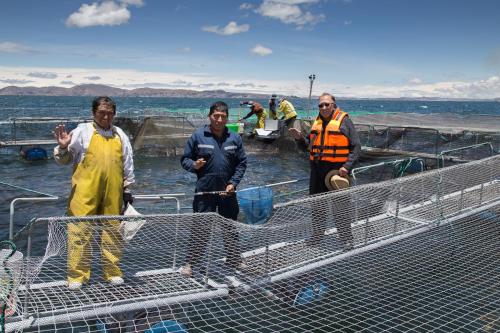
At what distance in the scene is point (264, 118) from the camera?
20578mm

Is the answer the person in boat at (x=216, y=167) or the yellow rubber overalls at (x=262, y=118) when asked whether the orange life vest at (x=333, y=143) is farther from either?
the yellow rubber overalls at (x=262, y=118)

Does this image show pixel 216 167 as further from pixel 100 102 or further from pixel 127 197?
pixel 100 102

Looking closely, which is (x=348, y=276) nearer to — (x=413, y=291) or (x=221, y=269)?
(x=413, y=291)

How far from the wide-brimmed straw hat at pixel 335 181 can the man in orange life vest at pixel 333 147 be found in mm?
45

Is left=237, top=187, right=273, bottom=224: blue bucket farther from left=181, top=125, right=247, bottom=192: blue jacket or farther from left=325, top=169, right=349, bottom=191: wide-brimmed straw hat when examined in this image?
left=181, top=125, right=247, bottom=192: blue jacket

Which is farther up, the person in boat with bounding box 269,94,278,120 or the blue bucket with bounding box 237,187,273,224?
the person in boat with bounding box 269,94,278,120

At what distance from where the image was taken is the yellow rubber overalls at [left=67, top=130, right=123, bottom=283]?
14.0ft

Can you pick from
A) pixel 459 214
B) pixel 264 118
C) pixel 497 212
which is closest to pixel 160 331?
pixel 459 214

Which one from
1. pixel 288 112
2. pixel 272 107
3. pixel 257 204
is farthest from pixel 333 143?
pixel 272 107

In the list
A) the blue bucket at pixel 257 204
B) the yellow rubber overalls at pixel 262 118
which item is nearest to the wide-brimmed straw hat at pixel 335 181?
the blue bucket at pixel 257 204

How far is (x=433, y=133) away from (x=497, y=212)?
318 inches

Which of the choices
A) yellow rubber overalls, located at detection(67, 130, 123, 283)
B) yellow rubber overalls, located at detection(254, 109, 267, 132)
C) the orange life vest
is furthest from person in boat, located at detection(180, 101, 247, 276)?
yellow rubber overalls, located at detection(254, 109, 267, 132)

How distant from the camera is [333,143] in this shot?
587cm

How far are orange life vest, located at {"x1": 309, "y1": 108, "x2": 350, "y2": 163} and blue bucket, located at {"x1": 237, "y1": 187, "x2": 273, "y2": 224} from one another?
1.02 meters
